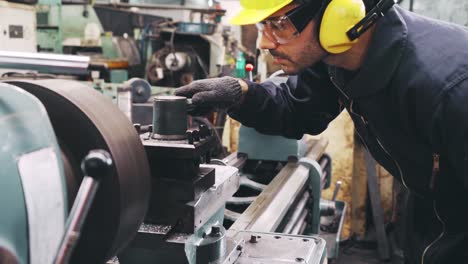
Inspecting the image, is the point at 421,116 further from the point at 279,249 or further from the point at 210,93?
the point at 210,93

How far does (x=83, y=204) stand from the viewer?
498 mm

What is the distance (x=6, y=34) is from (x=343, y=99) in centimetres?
227

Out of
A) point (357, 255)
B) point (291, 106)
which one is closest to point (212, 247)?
point (291, 106)

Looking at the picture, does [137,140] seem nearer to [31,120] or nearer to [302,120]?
[31,120]

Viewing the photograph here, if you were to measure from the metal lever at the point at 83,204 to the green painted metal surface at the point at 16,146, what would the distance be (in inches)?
2.1

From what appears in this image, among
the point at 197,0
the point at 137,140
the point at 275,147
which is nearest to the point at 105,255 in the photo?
the point at 137,140

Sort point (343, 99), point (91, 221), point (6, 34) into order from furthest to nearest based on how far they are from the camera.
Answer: point (6, 34) < point (343, 99) < point (91, 221)

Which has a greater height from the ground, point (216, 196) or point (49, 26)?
point (49, 26)

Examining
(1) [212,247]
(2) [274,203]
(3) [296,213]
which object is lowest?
(3) [296,213]

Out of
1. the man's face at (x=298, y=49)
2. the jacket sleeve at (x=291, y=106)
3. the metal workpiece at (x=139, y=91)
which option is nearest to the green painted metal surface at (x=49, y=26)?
the metal workpiece at (x=139, y=91)

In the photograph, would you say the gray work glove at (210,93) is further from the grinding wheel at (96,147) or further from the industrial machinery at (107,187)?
the grinding wheel at (96,147)

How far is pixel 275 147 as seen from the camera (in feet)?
6.31

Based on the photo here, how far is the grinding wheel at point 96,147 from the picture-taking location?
638mm

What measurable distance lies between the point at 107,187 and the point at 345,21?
1.97ft
